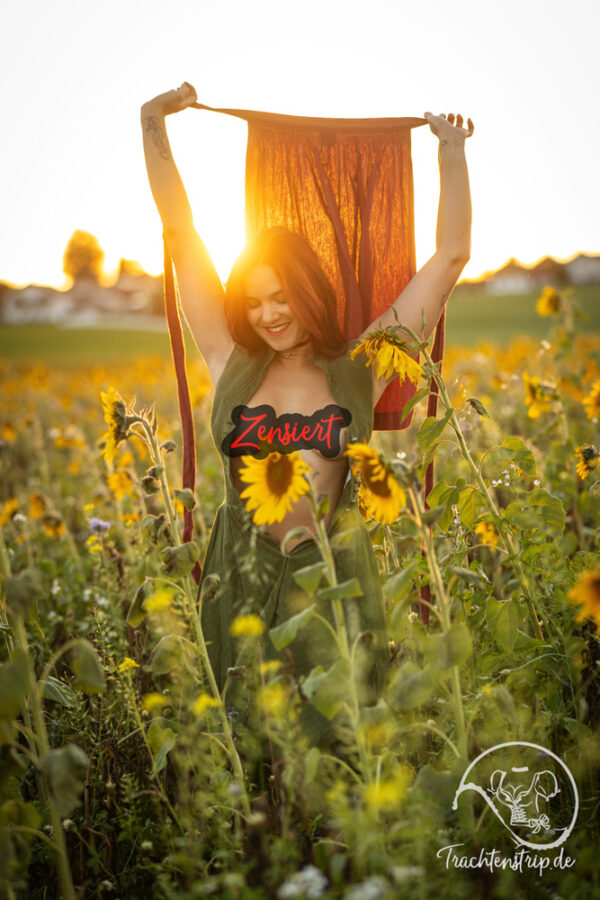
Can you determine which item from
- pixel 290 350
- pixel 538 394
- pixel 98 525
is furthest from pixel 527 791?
pixel 538 394

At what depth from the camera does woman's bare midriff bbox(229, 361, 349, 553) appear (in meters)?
2.45

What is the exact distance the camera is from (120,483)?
3.57 meters

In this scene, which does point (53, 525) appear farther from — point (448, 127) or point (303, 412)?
point (448, 127)

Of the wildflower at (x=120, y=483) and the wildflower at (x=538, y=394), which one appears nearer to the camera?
the wildflower at (x=120, y=483)

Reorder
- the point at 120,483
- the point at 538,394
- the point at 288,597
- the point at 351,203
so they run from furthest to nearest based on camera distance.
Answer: the point at 538,394 → the point at 120,483 → the point at 351,203 → the point at 288,597

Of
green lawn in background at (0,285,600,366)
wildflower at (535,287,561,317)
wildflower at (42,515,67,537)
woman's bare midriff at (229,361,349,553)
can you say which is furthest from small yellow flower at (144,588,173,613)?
→ green lawn in background at (0,285,600,366)

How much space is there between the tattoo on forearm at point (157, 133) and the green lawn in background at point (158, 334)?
22.4 meters

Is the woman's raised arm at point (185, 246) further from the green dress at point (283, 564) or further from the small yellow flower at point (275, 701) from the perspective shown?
the small yellow flower at point (275, 701)

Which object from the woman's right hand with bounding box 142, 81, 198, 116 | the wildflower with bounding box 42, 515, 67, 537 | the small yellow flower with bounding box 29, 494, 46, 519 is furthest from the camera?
the small yellow flower with bounding box 29, 494, 46, 519

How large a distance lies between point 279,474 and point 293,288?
34.0 inches

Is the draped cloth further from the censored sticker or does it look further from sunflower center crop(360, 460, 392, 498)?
sunflower center crop(360, 460, 392, 498)

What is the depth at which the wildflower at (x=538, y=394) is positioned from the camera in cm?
370

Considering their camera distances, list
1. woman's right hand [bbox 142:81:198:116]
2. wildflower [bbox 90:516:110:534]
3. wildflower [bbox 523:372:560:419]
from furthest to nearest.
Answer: wildflower [bbox 523:372:560:419], wildflower [bbox 90:516:110:534], woman's right hand [bbox 142:81:198:116]

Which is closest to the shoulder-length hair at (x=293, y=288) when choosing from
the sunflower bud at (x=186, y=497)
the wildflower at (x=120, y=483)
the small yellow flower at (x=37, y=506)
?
the sunflower bud at (x=186, y=497)
